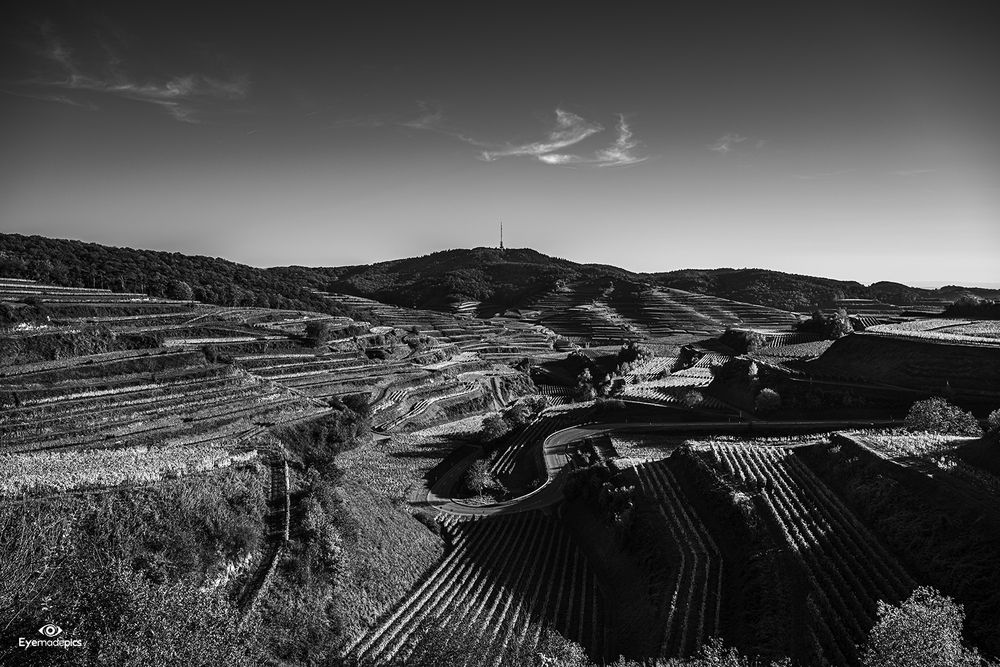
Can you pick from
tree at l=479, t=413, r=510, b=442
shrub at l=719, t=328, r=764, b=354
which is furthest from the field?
shrub at l=719, t=328, r=764, b=354

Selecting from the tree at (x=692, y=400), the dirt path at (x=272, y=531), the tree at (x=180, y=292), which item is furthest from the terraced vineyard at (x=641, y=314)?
the dirt path at (x=272, y=531)

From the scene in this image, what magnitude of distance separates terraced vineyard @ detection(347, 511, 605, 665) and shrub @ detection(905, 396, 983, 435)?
28.4 meters

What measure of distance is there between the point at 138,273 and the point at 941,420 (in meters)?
96.7

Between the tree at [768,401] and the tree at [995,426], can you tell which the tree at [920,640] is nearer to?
the tree at [995,426]

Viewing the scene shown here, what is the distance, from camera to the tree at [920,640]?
15.0 m

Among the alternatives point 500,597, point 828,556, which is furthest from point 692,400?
point 500,597

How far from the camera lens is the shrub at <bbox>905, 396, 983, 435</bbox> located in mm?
37125

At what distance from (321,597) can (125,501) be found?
1074cm

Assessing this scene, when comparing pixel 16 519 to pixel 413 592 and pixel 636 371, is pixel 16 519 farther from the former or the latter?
pixel 636 371

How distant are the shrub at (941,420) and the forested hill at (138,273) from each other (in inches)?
3323

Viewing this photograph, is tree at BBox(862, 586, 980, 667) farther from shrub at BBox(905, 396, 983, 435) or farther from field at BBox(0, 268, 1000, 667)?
shrub at BBox(905, 396, 983, 435)

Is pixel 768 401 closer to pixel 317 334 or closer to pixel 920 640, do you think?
pixel 920 640

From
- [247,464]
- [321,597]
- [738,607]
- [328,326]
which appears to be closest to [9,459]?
[247,464]

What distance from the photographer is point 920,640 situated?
15.4m
